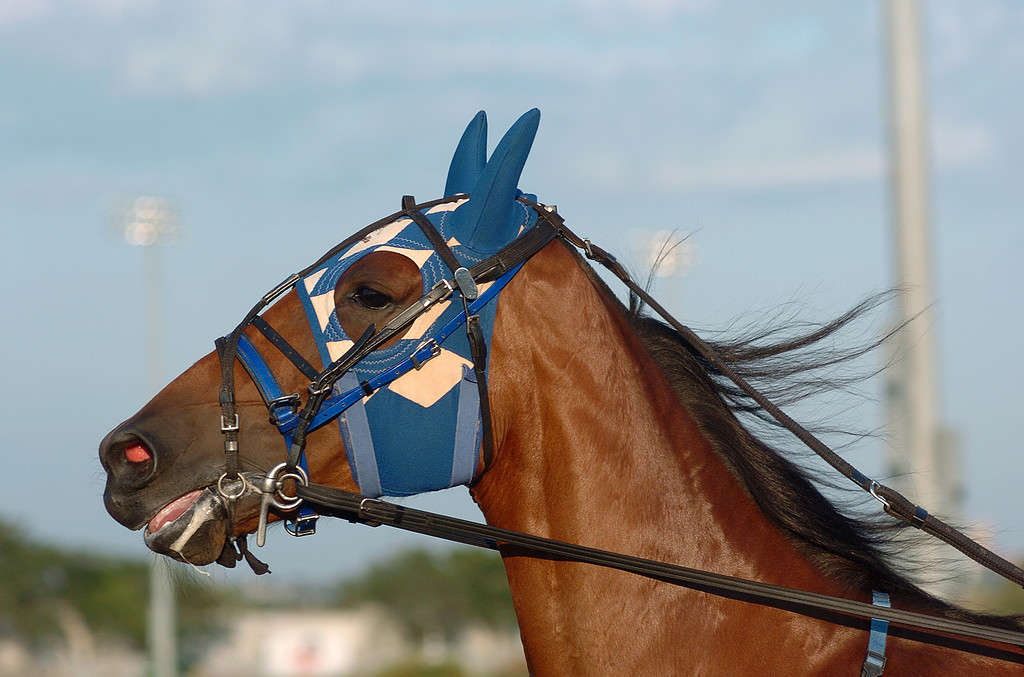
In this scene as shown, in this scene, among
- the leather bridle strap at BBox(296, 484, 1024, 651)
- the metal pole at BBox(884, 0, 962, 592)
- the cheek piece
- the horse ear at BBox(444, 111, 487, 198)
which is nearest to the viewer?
the leather bridle strap at BBox(296, 484, 1024, 651)

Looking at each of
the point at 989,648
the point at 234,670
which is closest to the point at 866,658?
the point at 989,648

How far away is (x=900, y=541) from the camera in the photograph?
3152 millimetres

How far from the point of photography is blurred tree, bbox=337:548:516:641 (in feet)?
141

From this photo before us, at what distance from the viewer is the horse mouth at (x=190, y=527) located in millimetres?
2842

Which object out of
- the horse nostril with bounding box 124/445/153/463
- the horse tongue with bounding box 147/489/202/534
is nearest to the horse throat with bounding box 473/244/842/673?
the horse tongue with bounding box 147/489/202/534

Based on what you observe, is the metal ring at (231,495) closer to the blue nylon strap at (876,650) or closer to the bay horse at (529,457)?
the bay horse at (529,457)

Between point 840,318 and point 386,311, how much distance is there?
1.32 m

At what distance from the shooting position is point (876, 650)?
2.83 meters

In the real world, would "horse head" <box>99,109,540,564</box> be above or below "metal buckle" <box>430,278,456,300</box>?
below

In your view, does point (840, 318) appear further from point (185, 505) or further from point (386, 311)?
point (185, 505)

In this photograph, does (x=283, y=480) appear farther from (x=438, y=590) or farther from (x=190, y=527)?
(x=438, y=590)

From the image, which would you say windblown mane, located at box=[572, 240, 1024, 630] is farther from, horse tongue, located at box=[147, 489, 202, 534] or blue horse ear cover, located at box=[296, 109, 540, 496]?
horse tongue, located at box=[147, 489, 202, 534]

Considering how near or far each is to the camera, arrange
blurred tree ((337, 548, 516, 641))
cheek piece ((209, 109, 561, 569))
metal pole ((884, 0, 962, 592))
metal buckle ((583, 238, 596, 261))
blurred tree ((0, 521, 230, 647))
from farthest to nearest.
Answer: blurred tree ((337, 548, 516, 641)), blurred tree ((0, 521, 230, 647)), metal pole ((884, 0, 962, 592)), metal buckle ((583, 238, 596, 261)), cheek piece ((209, 109, 561, 569))

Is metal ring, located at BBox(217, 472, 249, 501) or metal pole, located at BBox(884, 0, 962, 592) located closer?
Result: metal ring, located at BBox(217, 472, 249, 501)
